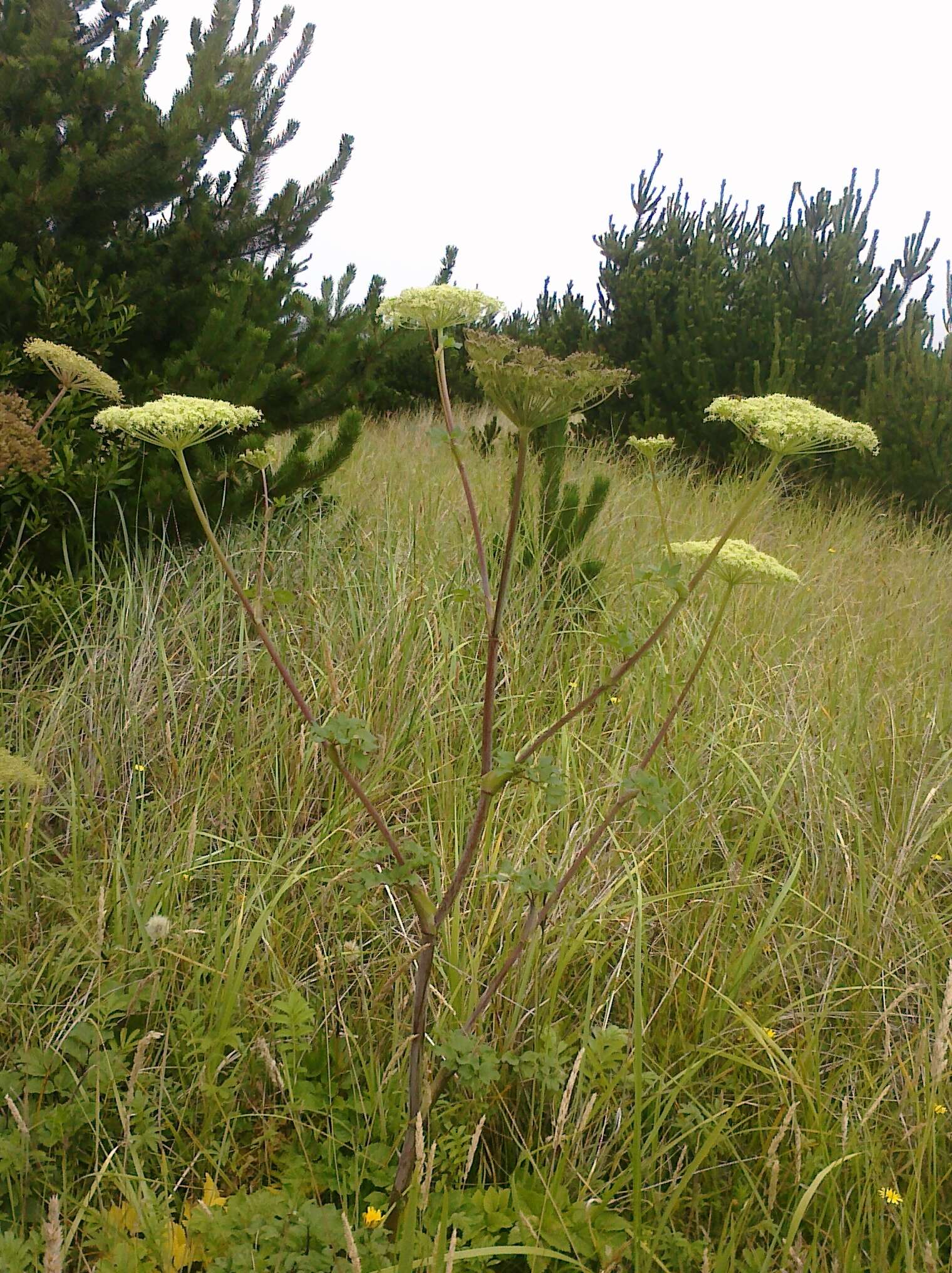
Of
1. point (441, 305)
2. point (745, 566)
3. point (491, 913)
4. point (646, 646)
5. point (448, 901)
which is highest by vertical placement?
point (441, 305)

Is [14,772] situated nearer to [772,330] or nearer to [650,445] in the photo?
[650,445]

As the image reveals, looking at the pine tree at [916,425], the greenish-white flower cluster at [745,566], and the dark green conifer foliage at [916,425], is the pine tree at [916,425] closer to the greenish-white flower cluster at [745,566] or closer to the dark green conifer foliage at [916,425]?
the dark green conifer foliage at [916,425]

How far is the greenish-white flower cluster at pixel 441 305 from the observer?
1.68m

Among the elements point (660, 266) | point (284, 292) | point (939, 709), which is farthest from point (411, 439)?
point (939, 709)

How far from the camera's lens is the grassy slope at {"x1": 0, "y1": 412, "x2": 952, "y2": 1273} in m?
1.75

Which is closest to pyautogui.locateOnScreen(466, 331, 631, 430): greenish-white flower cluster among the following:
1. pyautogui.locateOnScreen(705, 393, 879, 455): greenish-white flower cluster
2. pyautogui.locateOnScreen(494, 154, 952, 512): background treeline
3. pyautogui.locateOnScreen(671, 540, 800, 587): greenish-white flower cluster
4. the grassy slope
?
pyautogui.locateOnScreen(705, 393, 879, 455): greenish-white flower cluster

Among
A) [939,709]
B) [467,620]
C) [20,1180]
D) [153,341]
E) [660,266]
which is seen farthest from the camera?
[660,266]

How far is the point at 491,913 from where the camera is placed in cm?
221

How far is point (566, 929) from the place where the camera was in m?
2.09

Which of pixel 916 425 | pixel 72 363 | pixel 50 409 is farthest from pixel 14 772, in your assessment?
pixel 916 425

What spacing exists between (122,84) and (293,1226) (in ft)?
13.9

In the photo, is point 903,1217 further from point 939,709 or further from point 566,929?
point 939,709

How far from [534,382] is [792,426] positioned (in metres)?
0.55

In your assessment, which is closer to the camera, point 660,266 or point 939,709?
point 939,709
